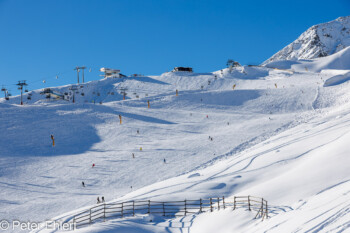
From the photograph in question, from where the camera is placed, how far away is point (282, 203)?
1998 cm

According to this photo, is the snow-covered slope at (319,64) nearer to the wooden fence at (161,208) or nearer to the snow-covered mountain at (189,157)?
the snow-covered mountain at (189,157)

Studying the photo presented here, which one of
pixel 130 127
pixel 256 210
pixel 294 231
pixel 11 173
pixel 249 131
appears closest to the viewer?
pixel 294 231

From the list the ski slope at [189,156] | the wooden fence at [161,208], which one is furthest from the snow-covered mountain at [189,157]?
the wooden fence at [161,208]

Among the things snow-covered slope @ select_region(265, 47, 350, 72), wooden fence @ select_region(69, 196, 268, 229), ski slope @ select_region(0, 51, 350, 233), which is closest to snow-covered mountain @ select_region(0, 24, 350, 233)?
ski slope @ select_region(0, 51, 350, 233)

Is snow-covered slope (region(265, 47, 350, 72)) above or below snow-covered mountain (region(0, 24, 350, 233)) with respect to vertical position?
above

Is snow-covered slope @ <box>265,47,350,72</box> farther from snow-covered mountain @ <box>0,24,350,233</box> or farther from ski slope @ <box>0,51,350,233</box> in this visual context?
ski slope @ <box>0,51,350,233</box>

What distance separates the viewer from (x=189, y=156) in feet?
124

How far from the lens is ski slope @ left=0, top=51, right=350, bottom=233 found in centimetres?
1956

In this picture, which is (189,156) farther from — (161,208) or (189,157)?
(161,208)

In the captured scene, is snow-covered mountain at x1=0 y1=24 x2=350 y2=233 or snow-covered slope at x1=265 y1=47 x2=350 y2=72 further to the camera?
snow-covered slope at x1=265 y1=47 x2=350 y2=72

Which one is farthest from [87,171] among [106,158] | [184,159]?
[184,159]

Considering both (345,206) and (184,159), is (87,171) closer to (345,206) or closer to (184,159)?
(184,159)

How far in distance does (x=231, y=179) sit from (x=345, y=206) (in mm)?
12919

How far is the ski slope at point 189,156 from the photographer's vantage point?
19562 mm
